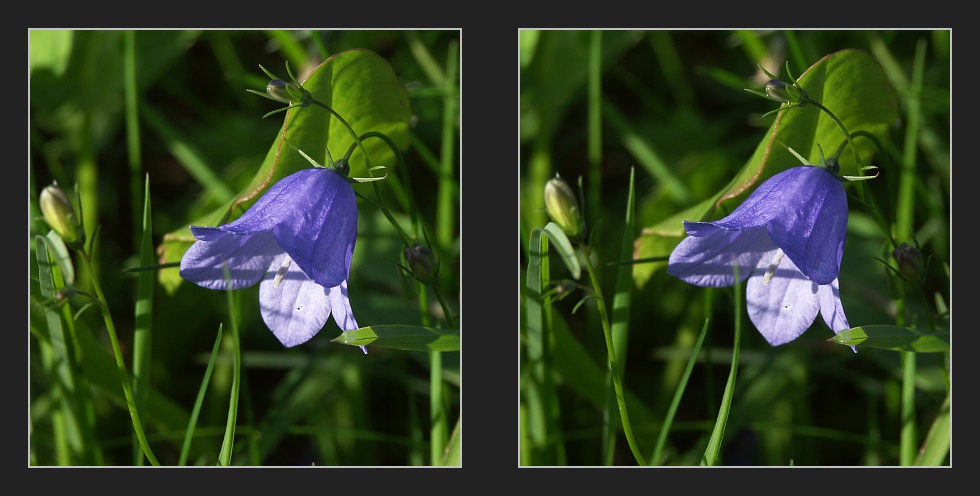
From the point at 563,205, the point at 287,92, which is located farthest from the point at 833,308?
the point at 287,92

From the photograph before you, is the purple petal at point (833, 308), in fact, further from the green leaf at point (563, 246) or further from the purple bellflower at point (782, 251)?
the green leaf at point (563, 246)

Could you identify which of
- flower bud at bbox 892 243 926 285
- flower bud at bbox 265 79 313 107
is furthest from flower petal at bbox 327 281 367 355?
flower bud at bbox 892 243 926 285

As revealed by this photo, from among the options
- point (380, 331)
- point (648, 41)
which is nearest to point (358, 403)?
point (380, 331)

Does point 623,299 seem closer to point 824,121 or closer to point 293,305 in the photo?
point 824,121

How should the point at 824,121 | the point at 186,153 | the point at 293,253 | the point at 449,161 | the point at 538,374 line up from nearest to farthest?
the point at 293,253
the point at 824,121
the point at 538,374
the point at 449,161
the point at 186,153

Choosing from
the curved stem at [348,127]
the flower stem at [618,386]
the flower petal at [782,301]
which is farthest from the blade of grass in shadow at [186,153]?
the flower petal at [782,301]

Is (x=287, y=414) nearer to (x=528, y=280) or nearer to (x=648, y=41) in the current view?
(x=528, y=280)
